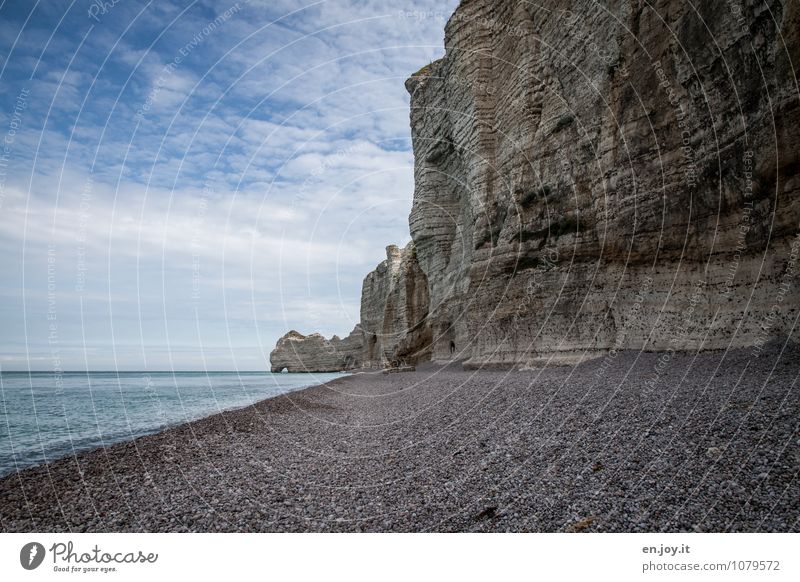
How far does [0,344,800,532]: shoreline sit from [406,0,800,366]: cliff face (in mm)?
2688

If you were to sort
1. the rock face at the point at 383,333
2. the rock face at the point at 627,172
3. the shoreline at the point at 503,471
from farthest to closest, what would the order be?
the rock face at the point at 383,333
the rock face at the point at 627,172
the shoreline at the point at 503,471

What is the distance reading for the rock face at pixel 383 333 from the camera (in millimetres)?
42000

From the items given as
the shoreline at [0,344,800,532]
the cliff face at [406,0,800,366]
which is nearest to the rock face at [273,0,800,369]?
the cliff face at [406,0,800,366]

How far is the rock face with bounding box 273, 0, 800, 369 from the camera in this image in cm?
986

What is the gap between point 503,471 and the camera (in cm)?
565

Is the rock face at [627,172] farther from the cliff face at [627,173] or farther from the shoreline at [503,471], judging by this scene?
the shoreline at [503,471]

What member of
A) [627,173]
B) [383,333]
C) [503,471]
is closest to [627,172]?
[627,173]

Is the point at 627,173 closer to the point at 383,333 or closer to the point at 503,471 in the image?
the point at 503,471

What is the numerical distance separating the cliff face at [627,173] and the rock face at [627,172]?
0.15ft

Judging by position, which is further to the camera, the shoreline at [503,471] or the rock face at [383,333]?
the rock face at [383,333]

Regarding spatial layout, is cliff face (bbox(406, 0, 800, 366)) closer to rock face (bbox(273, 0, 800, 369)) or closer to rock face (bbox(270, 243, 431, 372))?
rock face (bbox(273, 0, 800, 369))

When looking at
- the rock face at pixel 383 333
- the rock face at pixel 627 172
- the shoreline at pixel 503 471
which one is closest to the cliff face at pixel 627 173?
the rock face at pixel 627 172
